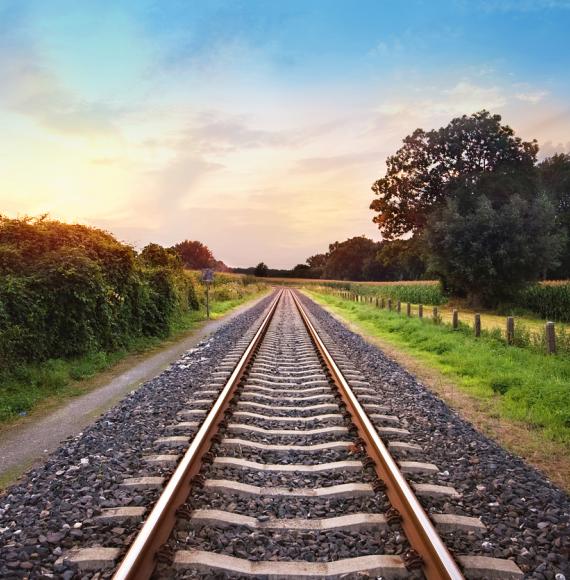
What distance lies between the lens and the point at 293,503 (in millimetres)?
3820

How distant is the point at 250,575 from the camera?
2893 millimetres

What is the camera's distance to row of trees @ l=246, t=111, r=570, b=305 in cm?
3030

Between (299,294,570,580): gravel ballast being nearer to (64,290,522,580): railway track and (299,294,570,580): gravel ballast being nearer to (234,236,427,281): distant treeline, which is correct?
(64,290,522,580): railway track

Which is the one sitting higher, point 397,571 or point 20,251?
point 20,251

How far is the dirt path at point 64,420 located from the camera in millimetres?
5289

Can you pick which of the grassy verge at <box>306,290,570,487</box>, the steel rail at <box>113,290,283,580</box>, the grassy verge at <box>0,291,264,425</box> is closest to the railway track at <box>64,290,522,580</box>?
the steel rail at <box>113,290,283,580</box>

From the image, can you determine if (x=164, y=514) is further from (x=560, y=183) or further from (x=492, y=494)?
(x=560, y=183)

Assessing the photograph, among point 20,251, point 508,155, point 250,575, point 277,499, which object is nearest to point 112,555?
point 250,575

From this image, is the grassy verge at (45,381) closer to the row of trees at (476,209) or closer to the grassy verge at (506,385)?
the grassy verge at (506,385)

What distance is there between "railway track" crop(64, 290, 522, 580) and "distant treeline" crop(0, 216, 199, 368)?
14.8 ft

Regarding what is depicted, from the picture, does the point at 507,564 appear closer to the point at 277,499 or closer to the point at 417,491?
the point at 417,491

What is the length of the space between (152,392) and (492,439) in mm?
4931

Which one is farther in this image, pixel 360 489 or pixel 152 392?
pixel 152 392

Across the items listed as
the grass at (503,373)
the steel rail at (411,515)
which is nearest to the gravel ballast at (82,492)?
the steel rail at (411,515)
